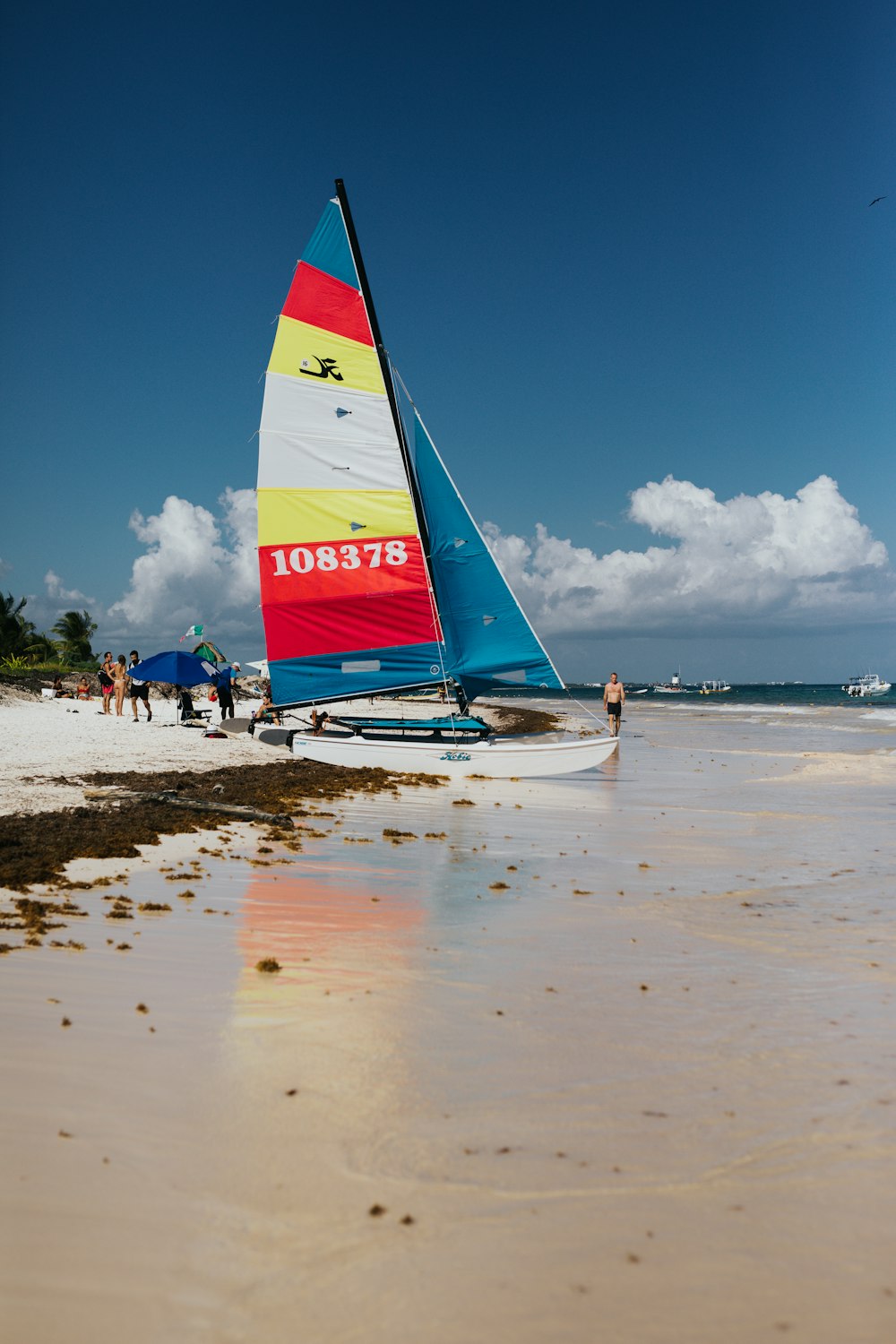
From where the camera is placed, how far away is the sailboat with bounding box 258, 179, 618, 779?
60.6 feet

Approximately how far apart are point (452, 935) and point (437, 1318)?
411 cm

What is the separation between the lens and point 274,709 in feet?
65.1

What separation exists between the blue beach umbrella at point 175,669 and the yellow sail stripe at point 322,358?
37.7 feet

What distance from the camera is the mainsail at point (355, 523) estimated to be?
1856cm

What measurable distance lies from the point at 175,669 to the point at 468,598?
1279cm

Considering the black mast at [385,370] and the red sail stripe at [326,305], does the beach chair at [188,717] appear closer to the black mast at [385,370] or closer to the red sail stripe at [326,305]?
the black mast at [385,370]

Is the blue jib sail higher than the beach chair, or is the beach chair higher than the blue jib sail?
the blue jib sail

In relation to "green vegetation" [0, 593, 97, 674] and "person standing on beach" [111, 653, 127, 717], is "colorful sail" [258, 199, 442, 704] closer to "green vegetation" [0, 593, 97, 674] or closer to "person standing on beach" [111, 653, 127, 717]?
"person standing on beach" [111, 653, 127, 717]

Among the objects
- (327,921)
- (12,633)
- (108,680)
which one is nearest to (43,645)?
(12,633)

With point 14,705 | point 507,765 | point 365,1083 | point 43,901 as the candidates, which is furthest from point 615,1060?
point 14,705

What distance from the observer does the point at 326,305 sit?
751 inches

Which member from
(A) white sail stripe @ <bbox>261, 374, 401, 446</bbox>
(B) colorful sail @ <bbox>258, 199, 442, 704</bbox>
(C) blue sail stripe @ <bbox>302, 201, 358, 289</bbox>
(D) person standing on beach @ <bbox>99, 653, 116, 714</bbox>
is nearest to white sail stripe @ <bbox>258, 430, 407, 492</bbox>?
(B) colorful sail @ <bbox>258, 199, 442, 704</bbox>

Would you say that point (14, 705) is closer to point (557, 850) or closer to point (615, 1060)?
point (557, 850)

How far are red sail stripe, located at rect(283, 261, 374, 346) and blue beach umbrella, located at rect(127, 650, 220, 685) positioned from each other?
40.7 ft
